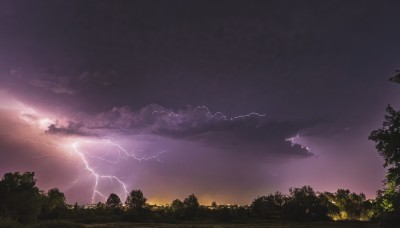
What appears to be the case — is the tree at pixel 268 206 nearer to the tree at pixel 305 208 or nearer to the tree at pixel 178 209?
the tree at pixel 305 208

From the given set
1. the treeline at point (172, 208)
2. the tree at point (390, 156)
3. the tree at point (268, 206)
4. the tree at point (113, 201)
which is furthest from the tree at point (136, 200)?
the tree at point (390, 156)

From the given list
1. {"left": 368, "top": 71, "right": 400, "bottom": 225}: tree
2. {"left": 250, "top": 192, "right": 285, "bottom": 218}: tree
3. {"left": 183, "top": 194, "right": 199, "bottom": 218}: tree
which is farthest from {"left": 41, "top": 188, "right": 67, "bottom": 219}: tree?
{"left": 368, "top": 71, "right": 400, "bottom": 225}: tree

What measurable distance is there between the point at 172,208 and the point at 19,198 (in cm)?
5091

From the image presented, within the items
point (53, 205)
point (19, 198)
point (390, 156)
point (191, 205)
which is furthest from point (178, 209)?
point (390, 156)

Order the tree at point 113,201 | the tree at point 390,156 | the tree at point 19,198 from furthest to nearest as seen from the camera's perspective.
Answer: the tree at point 113,201
the tree at point 19,198
the tree at point 390,156

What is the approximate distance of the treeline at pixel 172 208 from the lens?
2201 inches

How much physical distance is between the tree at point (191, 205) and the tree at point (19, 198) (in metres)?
45.3

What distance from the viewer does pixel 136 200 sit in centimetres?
9106

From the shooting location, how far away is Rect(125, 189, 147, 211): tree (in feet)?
295

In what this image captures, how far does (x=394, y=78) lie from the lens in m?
26.8

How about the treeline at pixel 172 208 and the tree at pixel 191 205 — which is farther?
the tree at pixel 191 205

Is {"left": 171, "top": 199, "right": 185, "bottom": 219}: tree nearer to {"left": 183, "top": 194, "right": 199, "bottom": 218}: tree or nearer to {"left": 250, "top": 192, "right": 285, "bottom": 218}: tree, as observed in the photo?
{"left": 183, "top": 194, "right": 199, "bottom": 218}: tree

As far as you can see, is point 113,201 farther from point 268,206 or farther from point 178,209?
point 268,206

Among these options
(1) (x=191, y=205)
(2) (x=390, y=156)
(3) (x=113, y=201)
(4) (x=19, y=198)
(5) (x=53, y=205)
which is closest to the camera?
(2) (x=390, y=156)
